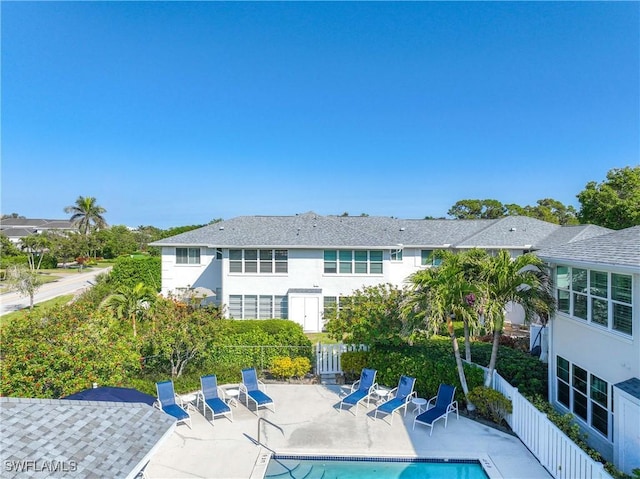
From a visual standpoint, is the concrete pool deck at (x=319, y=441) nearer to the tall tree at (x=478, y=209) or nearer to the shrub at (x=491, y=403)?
the shrub at (x=491, y=403)

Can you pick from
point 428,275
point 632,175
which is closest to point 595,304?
point 428,275

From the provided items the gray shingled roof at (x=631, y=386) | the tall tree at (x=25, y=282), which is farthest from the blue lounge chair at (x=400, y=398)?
the tall tree at (x=25, y=282)

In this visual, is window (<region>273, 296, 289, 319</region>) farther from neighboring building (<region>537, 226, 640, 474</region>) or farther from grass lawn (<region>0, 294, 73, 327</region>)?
neighboring building (<region>537, 226, 640, 474</region>)

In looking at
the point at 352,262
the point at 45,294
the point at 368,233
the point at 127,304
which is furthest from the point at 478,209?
the point at 45,294

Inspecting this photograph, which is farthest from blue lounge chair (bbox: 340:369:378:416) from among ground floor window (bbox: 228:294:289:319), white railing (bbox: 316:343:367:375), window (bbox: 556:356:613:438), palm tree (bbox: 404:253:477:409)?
ground floor window (bbox: 228:294:289:319)

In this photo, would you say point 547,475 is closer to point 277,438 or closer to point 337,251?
point 277,438

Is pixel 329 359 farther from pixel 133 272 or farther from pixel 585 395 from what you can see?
pixel 133 272
